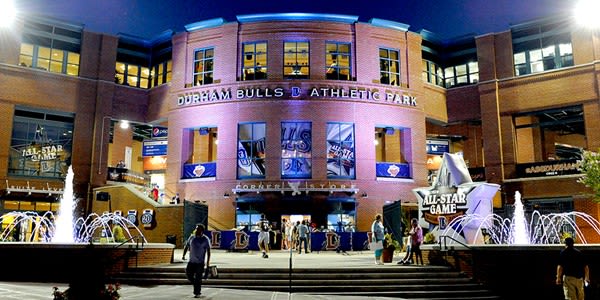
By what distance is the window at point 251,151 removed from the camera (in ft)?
101

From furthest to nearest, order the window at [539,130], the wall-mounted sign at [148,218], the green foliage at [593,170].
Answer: the window at [539,130] → the wall-mounted sign at [148,218] → the green foliage at [593,170]

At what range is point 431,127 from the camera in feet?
132

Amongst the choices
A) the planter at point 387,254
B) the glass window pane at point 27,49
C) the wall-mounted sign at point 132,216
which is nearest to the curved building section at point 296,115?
the wall-mounted sign at point 132,216

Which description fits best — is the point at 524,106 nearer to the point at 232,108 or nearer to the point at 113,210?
the point at 232,108

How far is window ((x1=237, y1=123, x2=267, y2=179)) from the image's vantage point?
101 feet

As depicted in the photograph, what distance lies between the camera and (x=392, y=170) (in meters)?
31.7

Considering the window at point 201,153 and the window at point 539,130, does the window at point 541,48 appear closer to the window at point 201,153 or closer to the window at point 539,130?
the window at point 539,130

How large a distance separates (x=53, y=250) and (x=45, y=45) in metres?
23.4

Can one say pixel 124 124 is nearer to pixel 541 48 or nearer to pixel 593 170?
pixel 541 48

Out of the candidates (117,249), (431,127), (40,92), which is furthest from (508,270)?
(40,92)

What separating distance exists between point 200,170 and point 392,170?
12.2 meters

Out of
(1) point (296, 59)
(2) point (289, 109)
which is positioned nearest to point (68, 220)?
(2) point (289, 109)

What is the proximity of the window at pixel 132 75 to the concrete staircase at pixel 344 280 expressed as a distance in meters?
24.4

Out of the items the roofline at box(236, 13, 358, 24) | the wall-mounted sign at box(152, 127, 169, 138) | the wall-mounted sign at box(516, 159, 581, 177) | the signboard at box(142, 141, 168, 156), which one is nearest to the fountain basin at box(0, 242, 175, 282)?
the signboard at box(142, 141, 168, 156)
